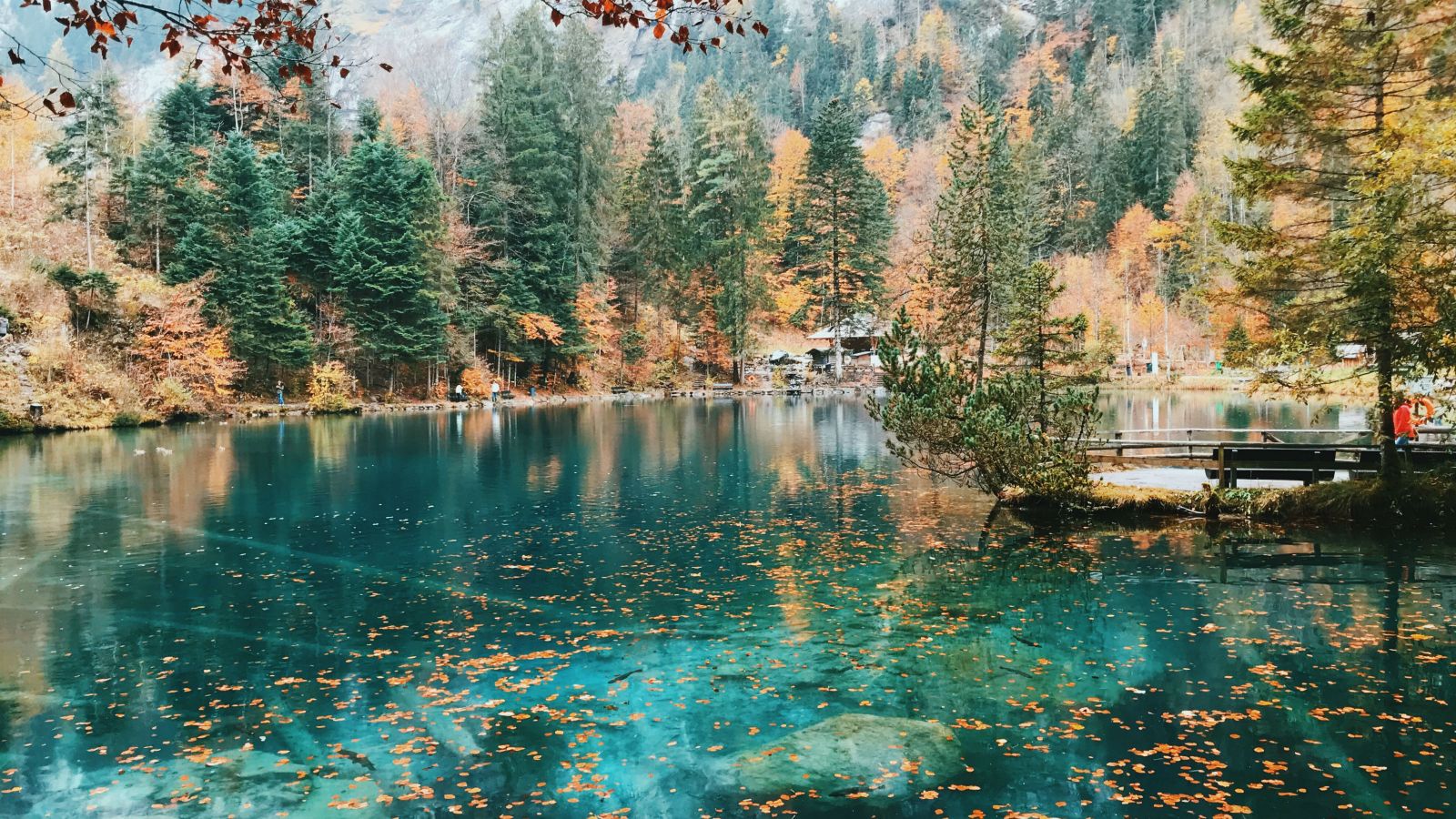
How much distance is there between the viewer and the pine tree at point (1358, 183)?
15.2 meters

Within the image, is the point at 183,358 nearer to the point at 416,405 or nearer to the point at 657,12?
the point at 416,405

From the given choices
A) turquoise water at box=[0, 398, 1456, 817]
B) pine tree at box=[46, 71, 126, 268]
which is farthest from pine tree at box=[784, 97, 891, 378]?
turquoise water at box=[0, 398, 1456, 817]

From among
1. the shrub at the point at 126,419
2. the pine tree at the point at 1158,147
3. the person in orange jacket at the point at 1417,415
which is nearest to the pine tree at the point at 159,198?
the shrub at the point at 126,419

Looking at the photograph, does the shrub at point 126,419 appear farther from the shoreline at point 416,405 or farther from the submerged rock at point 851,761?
the submerged rock at point 851,761

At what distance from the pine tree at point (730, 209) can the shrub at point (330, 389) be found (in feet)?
92.4

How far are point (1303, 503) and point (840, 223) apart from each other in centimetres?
5638

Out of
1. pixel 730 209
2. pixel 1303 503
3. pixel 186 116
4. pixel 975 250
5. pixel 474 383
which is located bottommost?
pixel 1303 503

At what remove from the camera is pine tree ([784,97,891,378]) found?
71188mm

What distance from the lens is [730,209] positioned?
234 feet

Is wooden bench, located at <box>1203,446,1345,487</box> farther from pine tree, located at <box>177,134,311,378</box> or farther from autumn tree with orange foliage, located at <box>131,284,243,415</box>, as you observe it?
pine tree, located at <box>177,134,311,378</box>

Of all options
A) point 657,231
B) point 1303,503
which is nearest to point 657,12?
point 1303,503

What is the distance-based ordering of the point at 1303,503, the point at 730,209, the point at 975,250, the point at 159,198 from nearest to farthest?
the point at 1303,503 → the point at 975,250 → the point at 159,198 → the point at 730,209

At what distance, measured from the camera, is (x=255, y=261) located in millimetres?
48469

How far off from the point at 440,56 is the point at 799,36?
223ft
